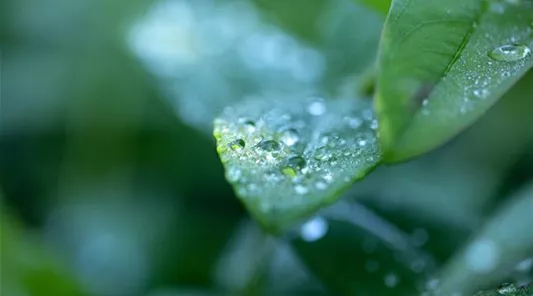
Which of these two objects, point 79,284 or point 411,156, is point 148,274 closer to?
point 79,284

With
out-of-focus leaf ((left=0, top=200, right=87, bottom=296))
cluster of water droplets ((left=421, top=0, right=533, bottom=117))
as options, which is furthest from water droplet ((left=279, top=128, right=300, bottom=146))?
out-of-focus leaf ((left=0, top=200, right=87, bottom=296))

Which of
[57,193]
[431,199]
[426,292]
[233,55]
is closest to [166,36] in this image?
[233,55]

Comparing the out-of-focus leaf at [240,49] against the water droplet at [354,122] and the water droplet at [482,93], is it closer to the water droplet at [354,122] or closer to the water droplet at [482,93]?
the water droplet at [354,122]

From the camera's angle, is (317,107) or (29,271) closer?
(317,107)

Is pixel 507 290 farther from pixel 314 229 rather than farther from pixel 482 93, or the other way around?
pixel 314 229

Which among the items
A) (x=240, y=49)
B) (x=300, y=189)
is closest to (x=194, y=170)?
(x=240, y=49)

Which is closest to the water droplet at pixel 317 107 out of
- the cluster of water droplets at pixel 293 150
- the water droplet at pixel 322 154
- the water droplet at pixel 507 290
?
the cluster of water droplets at pixel 293 150
